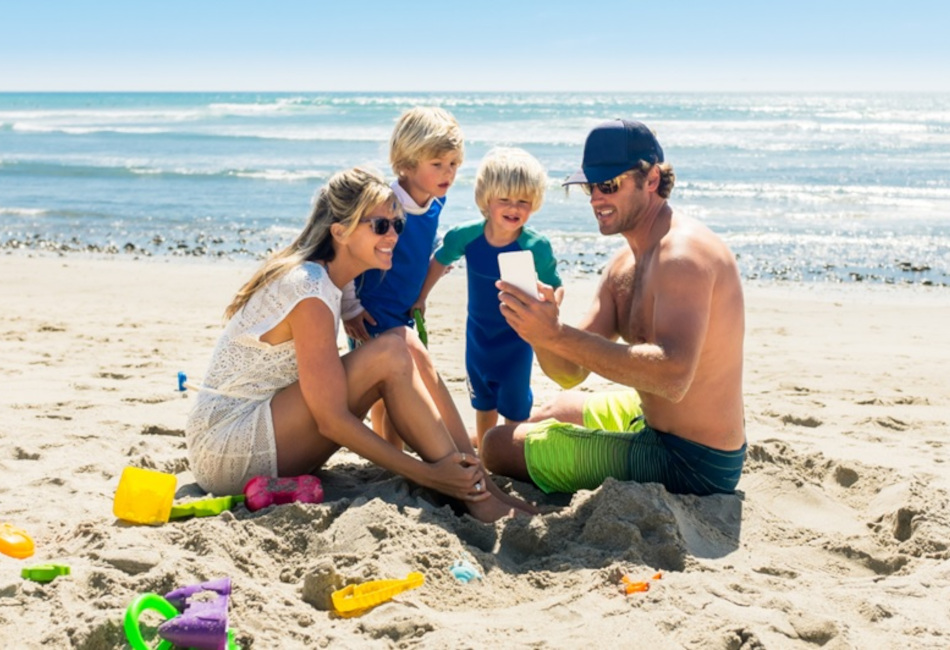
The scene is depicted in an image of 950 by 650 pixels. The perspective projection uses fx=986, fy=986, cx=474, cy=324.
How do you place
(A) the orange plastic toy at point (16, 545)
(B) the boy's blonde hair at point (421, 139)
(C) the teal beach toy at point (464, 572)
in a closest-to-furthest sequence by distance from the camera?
(C) the teal beach toy at point (464, 572), (A) the orange plastic toy at point (16, 545), (B) the boy's blonde hair at point (421, 139)

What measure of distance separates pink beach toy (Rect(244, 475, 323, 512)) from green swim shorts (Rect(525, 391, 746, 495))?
967mm

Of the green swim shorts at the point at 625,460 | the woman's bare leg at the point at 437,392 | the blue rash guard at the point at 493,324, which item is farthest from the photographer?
the blue rash guard at the point at 493,324

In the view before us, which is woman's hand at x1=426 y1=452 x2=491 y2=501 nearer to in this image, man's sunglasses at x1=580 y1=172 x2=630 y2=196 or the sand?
the sand

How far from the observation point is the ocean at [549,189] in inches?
499

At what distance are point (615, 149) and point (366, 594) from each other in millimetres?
1969

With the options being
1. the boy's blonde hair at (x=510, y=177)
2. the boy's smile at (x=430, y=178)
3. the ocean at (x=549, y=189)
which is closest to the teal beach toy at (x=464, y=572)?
the boy's blonde hair at (x=510, y=177)

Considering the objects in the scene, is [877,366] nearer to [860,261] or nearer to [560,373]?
[560,373]

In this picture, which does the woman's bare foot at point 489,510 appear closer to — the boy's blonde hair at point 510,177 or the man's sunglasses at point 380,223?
the man's sunglasses at point 380,223

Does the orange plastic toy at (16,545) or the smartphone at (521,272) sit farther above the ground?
the smartphone at (521,272)

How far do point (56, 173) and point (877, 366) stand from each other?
18.9 meters

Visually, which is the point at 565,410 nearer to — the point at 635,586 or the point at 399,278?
the point at 399,278

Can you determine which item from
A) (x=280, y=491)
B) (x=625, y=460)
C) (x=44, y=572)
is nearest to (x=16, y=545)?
(x=44, y=572)

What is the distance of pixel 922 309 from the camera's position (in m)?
9.20

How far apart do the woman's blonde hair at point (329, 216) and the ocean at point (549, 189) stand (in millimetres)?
3822
